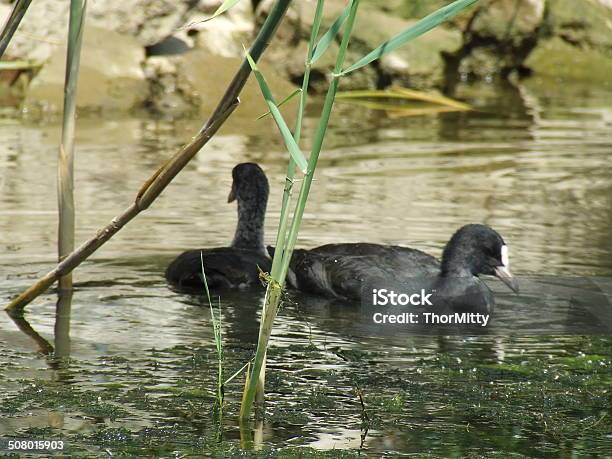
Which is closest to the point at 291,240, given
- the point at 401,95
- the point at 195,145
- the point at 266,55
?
the point at 195,145

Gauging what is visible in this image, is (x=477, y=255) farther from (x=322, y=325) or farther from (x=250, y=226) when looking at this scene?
(x=250, y=226)

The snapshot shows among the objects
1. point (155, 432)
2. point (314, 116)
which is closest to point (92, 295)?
point (155, 432)

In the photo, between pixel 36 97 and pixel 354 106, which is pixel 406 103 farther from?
pixel 36 97

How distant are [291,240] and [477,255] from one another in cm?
332

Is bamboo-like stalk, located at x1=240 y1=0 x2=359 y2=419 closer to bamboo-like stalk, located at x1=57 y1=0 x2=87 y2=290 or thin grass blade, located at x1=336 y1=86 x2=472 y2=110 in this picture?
thin grass blade, located at x1=336 y1=86 x2=472 y2=110

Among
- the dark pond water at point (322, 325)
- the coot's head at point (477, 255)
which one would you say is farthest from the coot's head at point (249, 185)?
the coot's head at point (477, 255)

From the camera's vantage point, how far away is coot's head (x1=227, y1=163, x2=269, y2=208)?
902 centimetres

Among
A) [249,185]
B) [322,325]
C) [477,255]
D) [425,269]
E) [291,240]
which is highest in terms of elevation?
[291,240]

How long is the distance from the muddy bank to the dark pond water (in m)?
2.42

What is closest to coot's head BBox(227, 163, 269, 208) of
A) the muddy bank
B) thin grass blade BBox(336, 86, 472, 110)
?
thin grass blade BBox(336, 86, 472, 110)

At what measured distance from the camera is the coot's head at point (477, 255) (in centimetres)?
788

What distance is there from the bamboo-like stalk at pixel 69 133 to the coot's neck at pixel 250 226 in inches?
70.7

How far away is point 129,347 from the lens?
6.59 metres

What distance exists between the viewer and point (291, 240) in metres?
4.75
